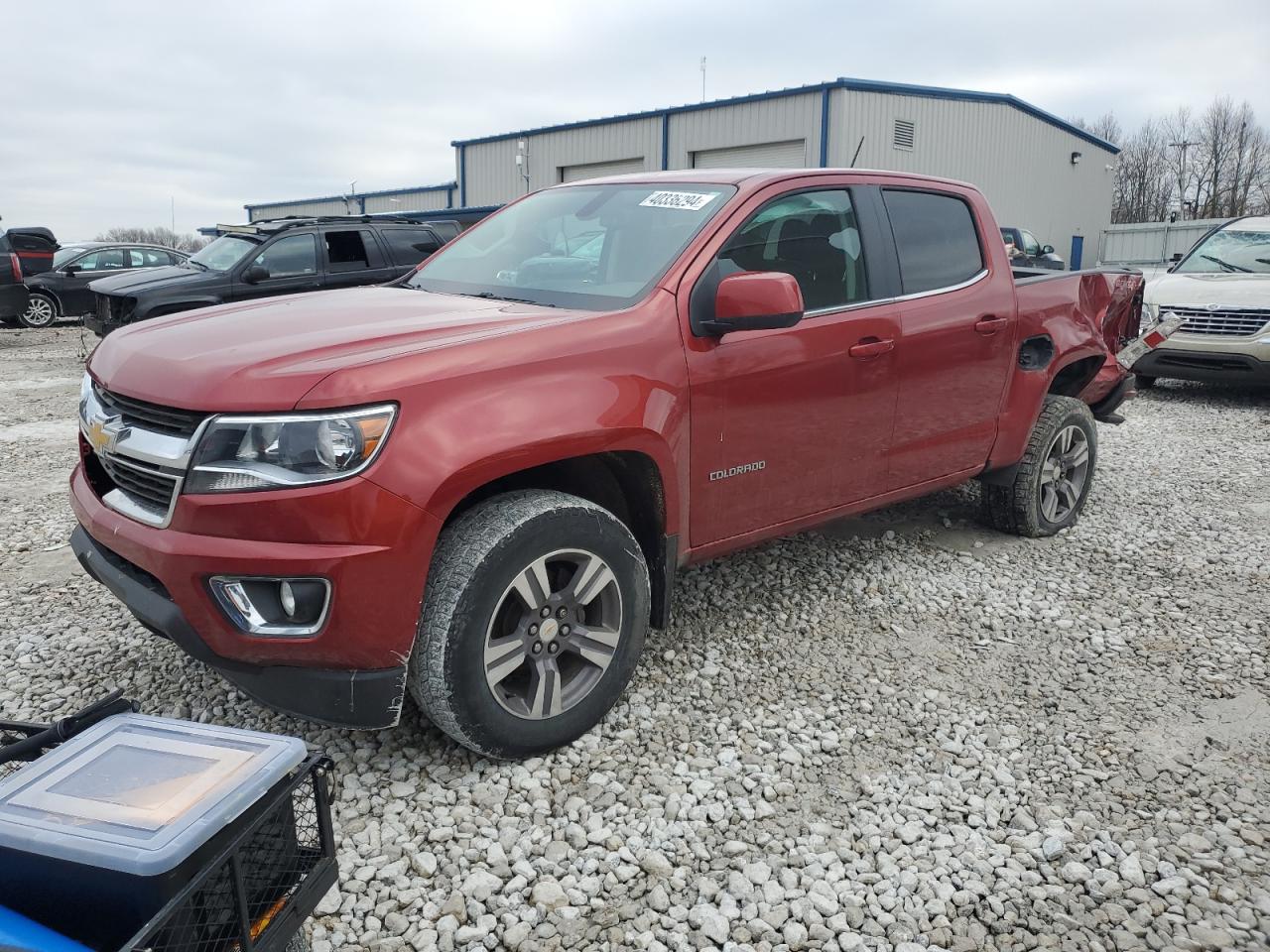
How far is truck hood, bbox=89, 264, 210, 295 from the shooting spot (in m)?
10.1

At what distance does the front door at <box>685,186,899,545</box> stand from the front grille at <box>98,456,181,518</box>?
5.19 feet

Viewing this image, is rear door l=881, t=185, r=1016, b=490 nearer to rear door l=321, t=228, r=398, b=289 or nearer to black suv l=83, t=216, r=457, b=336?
black suv l=83, t=216, r=457, b=336

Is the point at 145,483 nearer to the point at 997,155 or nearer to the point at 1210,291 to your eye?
the point at 1210,291

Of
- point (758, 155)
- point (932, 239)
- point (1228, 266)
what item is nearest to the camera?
point (932, 239)

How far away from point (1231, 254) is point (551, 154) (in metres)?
20.0

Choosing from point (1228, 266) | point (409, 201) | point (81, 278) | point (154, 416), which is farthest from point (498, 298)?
point (409, 201)

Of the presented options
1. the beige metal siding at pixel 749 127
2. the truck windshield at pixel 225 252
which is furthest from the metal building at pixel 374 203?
the truck windshield at pixel 225 252

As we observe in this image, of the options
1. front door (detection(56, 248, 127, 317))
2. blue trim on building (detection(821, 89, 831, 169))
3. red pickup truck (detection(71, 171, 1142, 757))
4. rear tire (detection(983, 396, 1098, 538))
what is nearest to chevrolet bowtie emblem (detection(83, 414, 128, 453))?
red pickup truck (detection(71, 171, 1142, 757))

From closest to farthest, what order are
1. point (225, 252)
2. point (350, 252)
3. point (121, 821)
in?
point (121, 821) < point (350, 252) < point (225, 252)

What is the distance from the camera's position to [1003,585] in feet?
14.7

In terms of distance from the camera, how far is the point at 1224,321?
9391 millimetres

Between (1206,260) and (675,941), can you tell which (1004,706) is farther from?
(1206,260)

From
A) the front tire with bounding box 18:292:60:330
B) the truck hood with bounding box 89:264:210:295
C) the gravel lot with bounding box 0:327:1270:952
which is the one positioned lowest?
the gravel lot with bounding box 0:327:1270:952

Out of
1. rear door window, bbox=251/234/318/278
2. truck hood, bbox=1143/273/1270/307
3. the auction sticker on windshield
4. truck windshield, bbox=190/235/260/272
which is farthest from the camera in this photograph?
truck windshield, bbox=190/235/260/272
